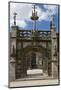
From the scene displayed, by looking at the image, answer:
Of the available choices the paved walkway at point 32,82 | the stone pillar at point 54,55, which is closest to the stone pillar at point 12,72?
the paved walkway at point 32,82

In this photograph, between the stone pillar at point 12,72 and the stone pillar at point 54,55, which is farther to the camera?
the stone pillar at point 54,55

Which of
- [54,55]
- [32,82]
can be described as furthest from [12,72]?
[54,55]

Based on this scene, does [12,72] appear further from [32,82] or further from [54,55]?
[54,55]

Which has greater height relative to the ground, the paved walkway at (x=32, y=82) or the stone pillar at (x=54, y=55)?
the stone pillar at (x=54, y=55)

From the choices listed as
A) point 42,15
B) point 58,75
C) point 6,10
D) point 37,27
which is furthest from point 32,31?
point 58,75

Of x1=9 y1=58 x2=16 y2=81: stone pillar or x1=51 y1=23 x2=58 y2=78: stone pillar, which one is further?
x1=51 y1=23 x2=58 y2=78: stone pillar

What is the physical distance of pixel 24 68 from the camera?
2451 millimetres

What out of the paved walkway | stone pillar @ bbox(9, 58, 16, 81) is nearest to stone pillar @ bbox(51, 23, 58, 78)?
the paved walkway

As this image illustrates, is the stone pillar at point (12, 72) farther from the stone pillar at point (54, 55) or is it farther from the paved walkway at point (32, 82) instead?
the stone pillar at point (54, 55)

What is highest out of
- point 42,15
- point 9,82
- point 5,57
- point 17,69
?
point 42,15

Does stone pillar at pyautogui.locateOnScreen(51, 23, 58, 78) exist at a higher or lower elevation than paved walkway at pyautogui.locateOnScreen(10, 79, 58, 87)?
higher

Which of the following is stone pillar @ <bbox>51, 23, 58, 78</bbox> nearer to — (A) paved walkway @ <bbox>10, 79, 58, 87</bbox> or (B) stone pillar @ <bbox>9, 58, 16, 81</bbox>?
(A) paved walkway @ <bbox>10, 79, 58, 87</bbox>

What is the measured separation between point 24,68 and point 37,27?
1.75ft

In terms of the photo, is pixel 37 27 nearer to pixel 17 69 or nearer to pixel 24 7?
pixel 24 7
